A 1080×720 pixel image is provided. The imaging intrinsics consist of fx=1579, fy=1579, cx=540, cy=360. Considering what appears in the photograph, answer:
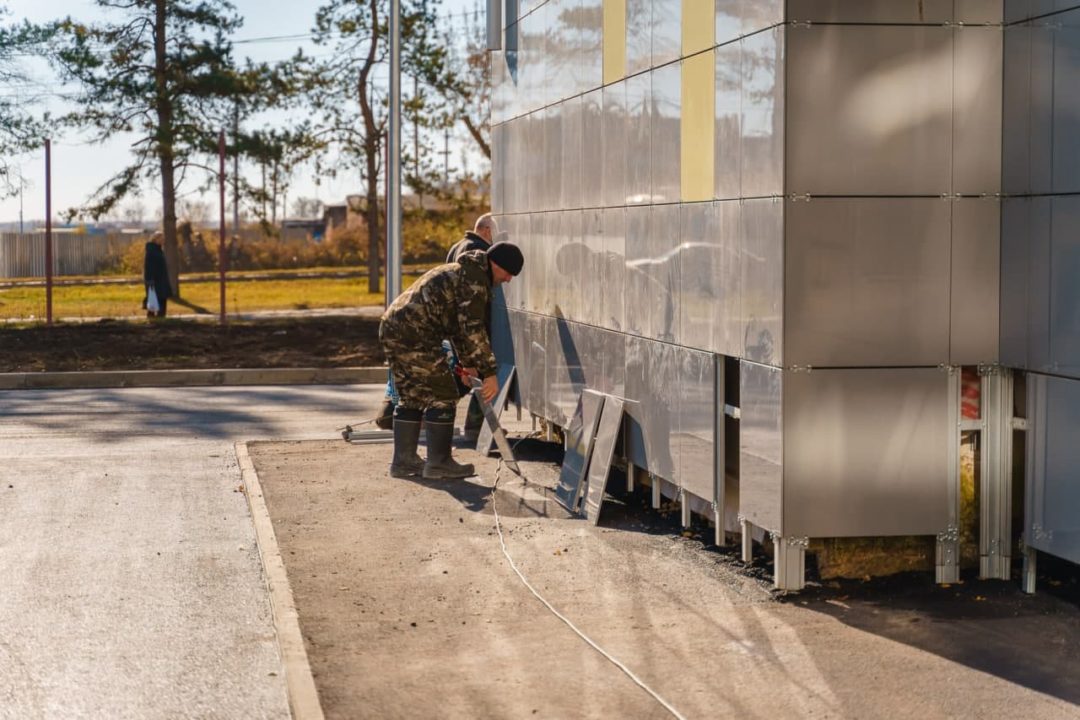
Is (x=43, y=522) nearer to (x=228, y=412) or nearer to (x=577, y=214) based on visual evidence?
(x=577, y=214)

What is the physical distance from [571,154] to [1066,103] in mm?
4542

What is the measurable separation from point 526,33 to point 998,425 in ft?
20.0

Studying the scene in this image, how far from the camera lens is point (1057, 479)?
275 inches

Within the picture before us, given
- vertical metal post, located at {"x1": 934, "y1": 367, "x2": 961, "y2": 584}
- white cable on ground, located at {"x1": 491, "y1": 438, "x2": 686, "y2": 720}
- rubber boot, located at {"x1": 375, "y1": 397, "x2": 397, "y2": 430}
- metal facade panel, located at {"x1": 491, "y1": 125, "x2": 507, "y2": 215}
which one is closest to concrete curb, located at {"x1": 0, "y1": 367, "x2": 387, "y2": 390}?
rubber boot, located at {"x1": 375, "y1": 397, "x2": 397, "y2": 430}

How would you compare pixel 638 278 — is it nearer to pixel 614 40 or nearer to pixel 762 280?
pixel 614 40

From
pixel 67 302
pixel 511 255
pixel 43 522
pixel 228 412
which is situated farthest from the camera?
pixel 67 302

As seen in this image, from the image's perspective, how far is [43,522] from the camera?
31.7ft

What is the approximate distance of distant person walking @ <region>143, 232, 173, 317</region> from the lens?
27.5m

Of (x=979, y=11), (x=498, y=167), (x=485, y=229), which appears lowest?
(x=485, y=229)

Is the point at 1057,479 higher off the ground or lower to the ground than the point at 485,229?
lower

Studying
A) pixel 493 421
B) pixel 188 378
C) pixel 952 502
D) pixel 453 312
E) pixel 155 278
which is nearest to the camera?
pixel 952 502

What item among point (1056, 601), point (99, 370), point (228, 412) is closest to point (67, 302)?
point (99, 370)

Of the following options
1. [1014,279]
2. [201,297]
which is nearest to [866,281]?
[1014,279]

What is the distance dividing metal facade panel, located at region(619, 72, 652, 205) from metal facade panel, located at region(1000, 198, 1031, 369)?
2.38 metres
